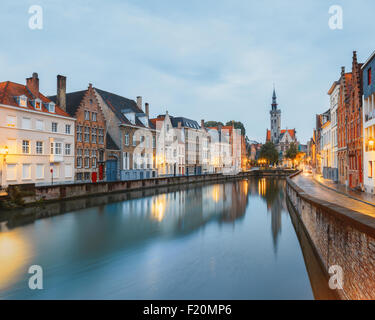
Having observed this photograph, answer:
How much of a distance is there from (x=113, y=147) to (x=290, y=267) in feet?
112

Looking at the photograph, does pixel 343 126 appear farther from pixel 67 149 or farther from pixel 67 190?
pixel 67 149

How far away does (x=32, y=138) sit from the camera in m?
29.4

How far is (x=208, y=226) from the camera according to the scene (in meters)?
19.6

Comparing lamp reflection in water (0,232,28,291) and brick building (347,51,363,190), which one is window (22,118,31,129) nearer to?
lamp reflection in water (0,232,28,291)

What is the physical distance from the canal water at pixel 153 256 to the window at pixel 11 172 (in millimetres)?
6449

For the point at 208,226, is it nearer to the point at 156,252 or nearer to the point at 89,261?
the point at 156,252

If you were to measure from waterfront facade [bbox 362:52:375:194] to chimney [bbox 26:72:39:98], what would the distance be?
33126mm

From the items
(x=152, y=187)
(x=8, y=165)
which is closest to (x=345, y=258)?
(x=8, y=165)

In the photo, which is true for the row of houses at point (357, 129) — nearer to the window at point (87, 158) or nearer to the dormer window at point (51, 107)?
the window at point (87, 158)

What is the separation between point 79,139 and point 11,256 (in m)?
25.0

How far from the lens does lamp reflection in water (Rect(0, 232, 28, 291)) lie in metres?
10.5

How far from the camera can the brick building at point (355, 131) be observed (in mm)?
23625

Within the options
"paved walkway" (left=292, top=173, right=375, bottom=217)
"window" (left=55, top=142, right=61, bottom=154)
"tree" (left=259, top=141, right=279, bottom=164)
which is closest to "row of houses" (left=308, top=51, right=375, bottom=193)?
"paved walkway" (left=292, top=173, right=375, bottom=217)

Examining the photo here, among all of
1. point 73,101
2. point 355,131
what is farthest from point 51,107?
point 355,131
